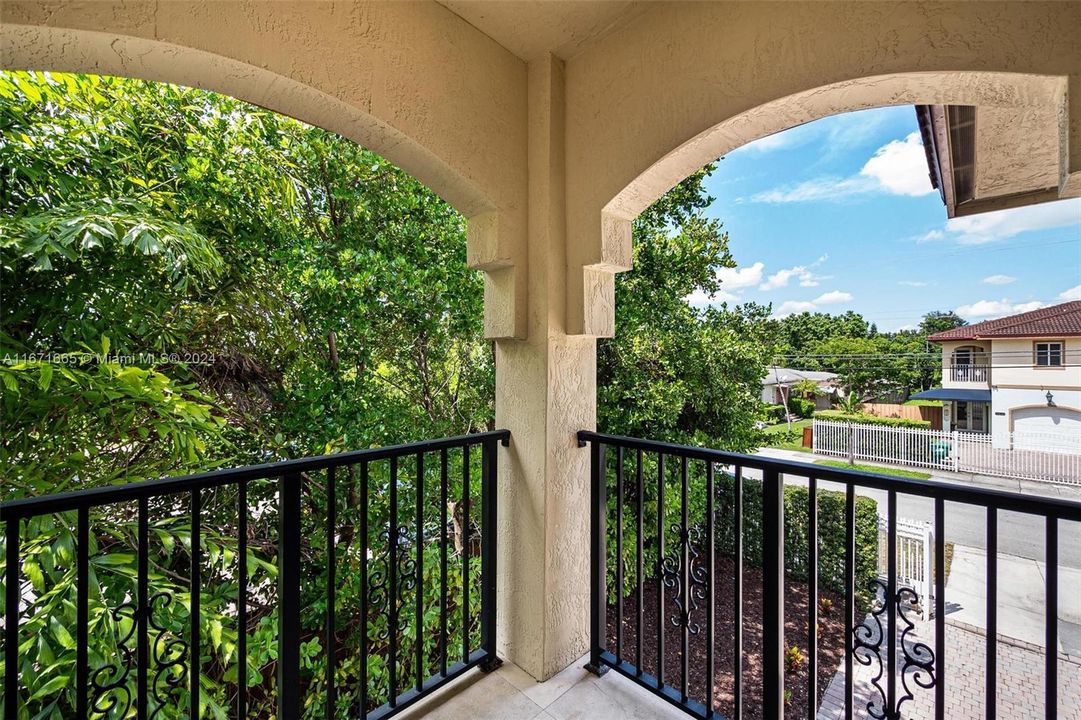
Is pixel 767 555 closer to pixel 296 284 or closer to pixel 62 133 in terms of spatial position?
pixel 296 284

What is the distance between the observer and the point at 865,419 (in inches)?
244

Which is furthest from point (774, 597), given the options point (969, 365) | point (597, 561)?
point (969, 365)

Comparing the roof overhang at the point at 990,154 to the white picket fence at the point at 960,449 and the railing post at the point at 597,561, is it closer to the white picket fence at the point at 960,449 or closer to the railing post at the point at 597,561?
the railing post at the point at 597,561

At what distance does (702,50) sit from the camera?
4.75 feet

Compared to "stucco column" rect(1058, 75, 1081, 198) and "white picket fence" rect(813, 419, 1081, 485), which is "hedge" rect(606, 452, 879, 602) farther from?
"stucco column" rect(1058, 75, 1081, 198)

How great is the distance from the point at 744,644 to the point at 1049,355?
3313 mm

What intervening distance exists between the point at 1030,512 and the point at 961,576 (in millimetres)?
5377

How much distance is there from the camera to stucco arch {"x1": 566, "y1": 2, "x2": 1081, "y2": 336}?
0.98 m

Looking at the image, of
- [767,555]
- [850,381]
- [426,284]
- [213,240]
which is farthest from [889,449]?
[213,240]

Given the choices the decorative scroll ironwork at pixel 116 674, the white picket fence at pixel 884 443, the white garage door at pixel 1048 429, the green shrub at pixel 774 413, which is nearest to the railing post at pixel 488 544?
the decorative scroll ironwork at pixel 116 674

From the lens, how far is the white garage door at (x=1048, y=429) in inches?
127

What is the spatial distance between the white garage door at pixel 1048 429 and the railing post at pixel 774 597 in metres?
3.62

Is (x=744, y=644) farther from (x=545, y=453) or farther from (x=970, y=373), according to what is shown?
(x=545, y=453)

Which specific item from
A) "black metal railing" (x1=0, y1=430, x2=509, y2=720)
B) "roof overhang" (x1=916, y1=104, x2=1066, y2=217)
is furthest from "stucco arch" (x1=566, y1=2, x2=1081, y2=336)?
"black metal railing" (x1=0, y1=430, x2=509, y2=720)
